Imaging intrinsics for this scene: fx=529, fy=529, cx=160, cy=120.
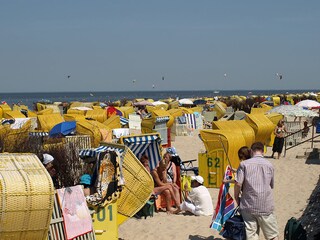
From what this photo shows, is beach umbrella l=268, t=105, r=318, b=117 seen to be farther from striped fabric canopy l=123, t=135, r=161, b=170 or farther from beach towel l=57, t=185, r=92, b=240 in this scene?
beach towel l=57, t=185, r=92, b=240

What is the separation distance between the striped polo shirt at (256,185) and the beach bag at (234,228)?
0.95 meters

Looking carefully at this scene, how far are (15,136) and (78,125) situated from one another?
2.97 m

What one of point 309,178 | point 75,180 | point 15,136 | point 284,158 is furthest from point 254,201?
point 284,158

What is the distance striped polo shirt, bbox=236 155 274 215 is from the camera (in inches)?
221

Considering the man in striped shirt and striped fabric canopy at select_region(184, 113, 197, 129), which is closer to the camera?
the man in striped shirt

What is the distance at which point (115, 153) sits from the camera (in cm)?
629

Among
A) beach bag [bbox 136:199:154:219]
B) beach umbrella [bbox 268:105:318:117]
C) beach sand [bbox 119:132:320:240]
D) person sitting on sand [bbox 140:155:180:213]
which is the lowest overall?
beach sand [bbox 119:132:320:240]

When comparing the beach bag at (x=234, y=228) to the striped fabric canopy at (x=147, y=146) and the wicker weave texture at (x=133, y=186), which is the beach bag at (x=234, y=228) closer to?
the wicker weave texture at (x=133, y=186)

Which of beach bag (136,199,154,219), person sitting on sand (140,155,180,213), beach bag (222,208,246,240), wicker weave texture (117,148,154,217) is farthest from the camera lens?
person sitting on sand (140,155,180,213)

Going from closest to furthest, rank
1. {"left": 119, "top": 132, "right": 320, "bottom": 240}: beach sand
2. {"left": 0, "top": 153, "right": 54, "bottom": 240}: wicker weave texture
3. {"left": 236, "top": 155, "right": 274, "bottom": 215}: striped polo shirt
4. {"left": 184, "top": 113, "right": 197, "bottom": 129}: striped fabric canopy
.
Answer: {"left": 0, "top": 153, "right": 54, "bottom": 240}: wicker weave texture
{"left": 236, "top": 155, "right": 274, "bottom": 215}: striped polo shirt
{"left": 119, "top": 132, "right": 320, "bottom": 240}: beach sand
{"left": 184, "top": 113, "right": 197, "bottom": 129}: striped fabric canopy

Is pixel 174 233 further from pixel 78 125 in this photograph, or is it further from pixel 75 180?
pixel 78 125

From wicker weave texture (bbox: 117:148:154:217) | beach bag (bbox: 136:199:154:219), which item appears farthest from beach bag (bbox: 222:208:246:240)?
beach bag (bbox: 136:199:154:219)

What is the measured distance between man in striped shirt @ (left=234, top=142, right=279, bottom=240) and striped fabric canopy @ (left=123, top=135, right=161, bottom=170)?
335cm

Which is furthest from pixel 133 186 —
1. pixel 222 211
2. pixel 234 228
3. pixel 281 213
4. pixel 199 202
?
pixel 281 213
